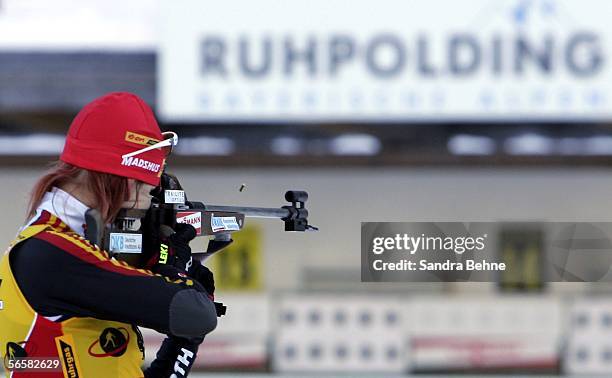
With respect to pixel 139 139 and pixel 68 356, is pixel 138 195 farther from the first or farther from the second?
pixel 68 356

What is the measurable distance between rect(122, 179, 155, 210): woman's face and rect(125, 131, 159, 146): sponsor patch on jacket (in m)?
0.06

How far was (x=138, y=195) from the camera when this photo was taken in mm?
1508

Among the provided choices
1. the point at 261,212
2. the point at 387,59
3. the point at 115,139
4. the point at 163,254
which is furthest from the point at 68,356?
the point at 387,59

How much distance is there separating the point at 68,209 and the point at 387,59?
13.9 ft

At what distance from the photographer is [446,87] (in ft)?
18.3

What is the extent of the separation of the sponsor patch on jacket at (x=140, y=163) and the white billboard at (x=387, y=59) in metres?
4.12

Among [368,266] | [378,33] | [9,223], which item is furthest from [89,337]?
[9,223]

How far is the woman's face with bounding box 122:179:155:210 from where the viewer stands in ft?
4.89

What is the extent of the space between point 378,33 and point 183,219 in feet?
13.2

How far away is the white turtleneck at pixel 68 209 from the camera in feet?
4.80

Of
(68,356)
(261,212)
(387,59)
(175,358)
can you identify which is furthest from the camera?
(387,59)

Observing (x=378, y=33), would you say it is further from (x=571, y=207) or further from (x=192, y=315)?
(x=192, y=315)

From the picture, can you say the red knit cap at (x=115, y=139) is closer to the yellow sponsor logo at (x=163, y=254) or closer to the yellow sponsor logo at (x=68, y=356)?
the yellow sponsor logo at (x=163, y=254)

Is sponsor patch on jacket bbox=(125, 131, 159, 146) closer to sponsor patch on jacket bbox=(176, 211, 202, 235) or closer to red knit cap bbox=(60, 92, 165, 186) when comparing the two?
red knit cap bbox=(60, 92, 165, 186)
